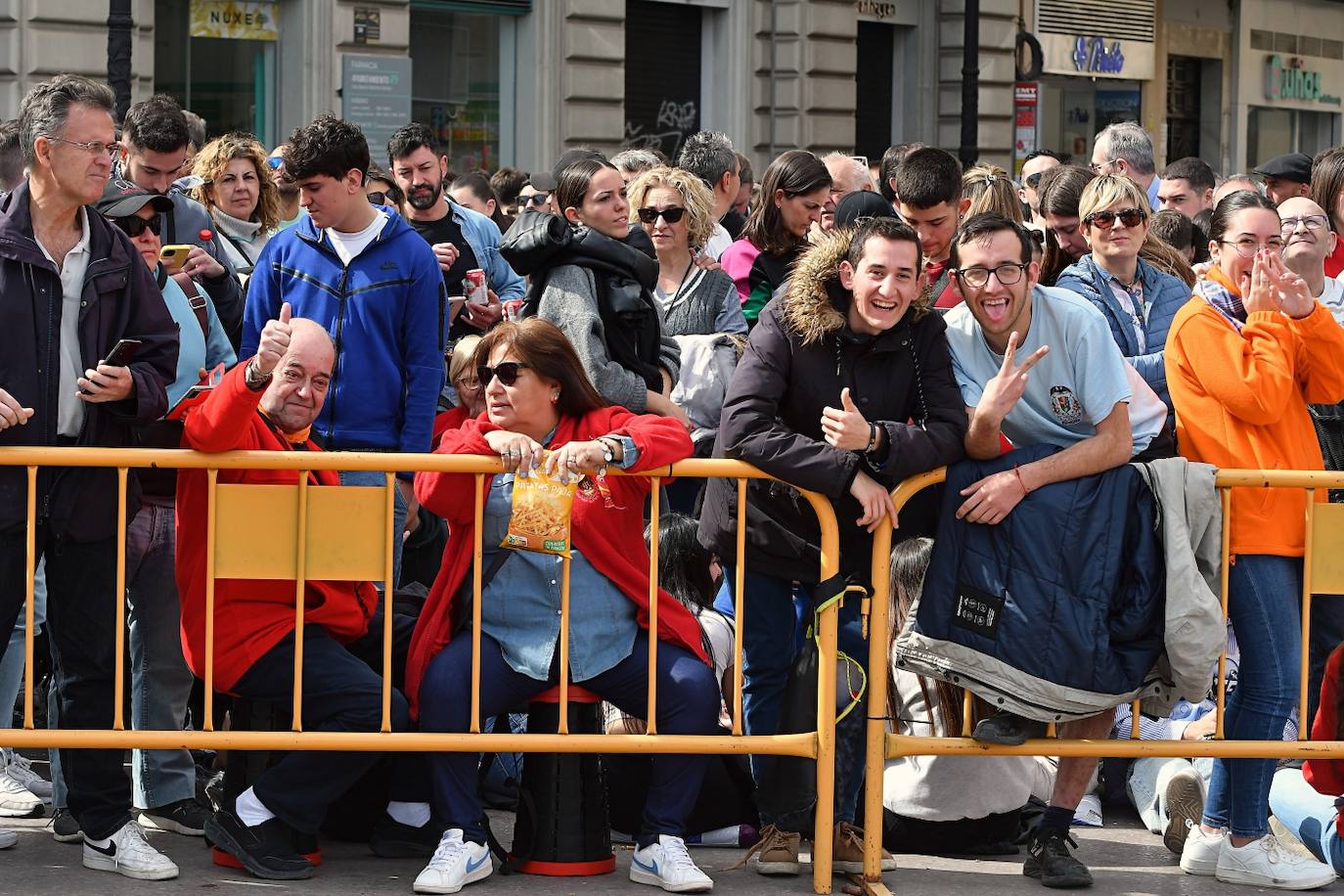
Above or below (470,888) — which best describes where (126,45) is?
above

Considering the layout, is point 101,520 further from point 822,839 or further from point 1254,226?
point 1254,226

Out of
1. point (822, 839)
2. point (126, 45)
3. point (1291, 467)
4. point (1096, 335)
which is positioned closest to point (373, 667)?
point (822, 839)

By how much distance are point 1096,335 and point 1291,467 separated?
79cm

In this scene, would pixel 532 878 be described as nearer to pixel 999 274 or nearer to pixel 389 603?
pixel 389 603

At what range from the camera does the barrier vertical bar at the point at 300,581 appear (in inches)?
207

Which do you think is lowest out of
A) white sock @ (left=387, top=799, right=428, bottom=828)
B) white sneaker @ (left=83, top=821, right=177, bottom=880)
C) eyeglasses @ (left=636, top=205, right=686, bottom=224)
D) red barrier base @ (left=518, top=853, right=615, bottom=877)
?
red barrier base @ (left=518, top=853, right=615, bottom=877)

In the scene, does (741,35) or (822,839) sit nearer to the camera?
(822,839)

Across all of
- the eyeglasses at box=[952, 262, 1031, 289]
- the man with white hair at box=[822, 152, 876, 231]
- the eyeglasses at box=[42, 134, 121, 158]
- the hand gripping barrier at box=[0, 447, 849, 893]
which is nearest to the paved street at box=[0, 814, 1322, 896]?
the hand gripping barrier at box=[0, 447, 849, 893]

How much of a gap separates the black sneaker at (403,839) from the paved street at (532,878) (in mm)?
29

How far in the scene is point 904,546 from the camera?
19.9ft

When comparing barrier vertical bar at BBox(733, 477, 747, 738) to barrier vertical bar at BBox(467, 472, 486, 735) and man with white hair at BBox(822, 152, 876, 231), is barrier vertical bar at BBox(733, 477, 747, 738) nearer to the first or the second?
barrier vertical bar at BBox(467, 472, 486, 735)

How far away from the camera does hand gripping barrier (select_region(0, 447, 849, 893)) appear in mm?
5227

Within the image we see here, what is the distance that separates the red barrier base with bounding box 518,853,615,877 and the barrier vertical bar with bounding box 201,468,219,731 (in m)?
1.01

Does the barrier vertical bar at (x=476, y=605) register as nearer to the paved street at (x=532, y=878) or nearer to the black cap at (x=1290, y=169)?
the paved street at (x=532, y=878)
